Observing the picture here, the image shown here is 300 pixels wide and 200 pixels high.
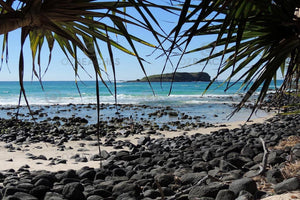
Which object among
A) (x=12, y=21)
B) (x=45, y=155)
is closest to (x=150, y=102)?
(x=45, y=155)

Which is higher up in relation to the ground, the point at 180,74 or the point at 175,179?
the point at 180,74

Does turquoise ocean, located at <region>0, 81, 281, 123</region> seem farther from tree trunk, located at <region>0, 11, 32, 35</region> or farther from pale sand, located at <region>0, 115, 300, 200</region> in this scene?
pale sand, located at <region>0, 115, 300, 200</region>

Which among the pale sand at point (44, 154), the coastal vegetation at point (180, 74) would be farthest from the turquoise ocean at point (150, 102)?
the pale sand at point (44, 154)

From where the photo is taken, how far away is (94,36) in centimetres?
146

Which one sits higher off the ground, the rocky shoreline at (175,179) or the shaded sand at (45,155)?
the rocky shoreline at (175,179)

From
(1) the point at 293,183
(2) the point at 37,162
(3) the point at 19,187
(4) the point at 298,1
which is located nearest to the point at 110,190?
(3) the point at 19,187

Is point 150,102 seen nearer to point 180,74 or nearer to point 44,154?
point 44,154

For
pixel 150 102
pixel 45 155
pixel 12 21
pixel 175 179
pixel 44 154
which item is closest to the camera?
pixel 12 21

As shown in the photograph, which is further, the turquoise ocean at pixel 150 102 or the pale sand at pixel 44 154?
the turquoise ocean at pixel 150 102

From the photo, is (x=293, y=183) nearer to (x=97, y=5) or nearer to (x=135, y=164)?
(x=97, y=5)

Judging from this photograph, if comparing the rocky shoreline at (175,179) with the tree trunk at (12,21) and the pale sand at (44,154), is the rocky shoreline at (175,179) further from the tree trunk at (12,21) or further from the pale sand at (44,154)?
the tree trunk at (12,21)

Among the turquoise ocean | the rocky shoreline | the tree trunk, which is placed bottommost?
the turquoise ocean

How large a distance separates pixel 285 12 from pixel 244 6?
1.68 feet

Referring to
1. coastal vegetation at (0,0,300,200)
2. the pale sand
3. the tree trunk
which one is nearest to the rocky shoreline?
coastal vegetation at (0,0,300,200)
